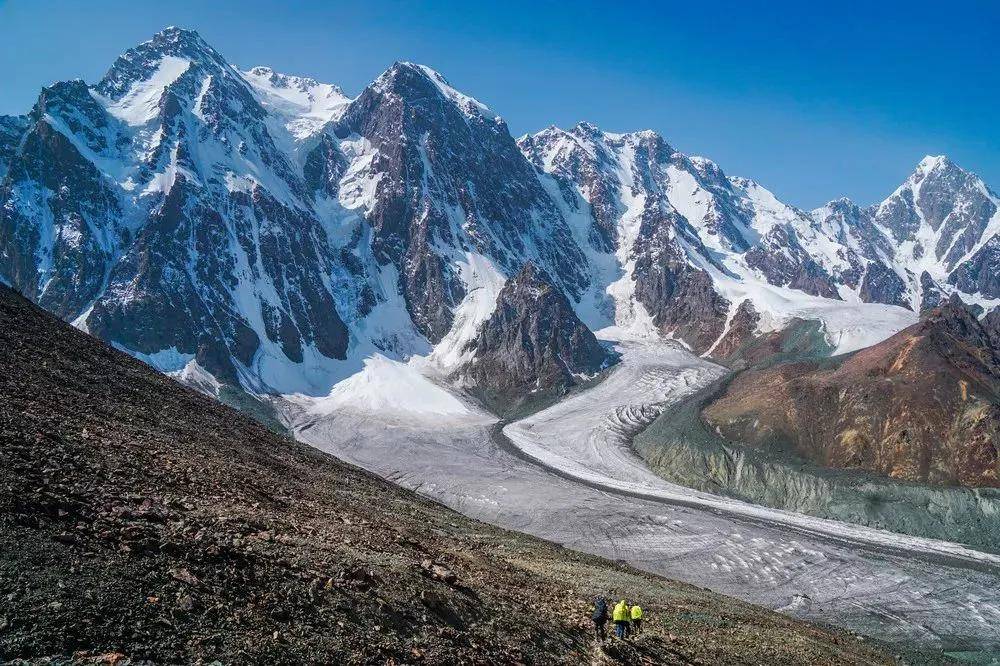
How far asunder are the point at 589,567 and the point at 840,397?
77.8 metres

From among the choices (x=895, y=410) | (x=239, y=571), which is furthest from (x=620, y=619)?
(x=895, y=410)

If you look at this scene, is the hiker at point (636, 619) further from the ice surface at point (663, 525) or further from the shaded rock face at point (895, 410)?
the shaded rock face at point (895, 410)

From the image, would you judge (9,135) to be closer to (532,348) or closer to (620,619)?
(532,348)

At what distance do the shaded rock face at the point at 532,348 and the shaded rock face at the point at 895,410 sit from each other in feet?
209

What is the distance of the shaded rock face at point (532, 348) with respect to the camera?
174 m

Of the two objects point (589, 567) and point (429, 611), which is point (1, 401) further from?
point (589, 567)

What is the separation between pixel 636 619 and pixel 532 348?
527 feet

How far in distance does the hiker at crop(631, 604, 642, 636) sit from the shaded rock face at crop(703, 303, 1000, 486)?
77.1 meters

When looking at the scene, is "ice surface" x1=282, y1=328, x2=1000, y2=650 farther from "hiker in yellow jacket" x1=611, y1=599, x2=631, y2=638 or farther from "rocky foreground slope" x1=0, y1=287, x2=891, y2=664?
"hiker in yellow jacket" x1=611, y1=599, x2=631, y2=638

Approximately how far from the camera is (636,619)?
70.8 feet

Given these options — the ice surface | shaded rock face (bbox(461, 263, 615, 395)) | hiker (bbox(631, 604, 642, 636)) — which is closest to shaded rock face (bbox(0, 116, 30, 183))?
the ice surface

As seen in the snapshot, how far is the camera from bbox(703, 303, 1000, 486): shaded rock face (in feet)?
270

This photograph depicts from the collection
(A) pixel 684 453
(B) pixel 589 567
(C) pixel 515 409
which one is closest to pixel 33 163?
(C) pixel 515 409

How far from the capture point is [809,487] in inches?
3435
